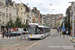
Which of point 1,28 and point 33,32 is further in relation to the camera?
point 1,28

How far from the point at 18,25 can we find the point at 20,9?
13060mm

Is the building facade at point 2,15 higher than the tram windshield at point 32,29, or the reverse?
the building facade at point 2,15

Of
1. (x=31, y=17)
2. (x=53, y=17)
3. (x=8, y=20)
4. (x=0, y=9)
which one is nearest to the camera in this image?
(x=0, y=9)

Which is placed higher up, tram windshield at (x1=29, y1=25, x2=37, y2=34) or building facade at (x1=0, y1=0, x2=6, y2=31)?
building facade at (x1=0, y1=0, x2=6, y2=31)

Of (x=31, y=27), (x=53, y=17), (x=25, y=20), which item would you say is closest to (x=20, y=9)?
(x=25, y=20)

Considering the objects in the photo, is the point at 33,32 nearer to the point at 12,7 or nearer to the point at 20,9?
the point at 12,7

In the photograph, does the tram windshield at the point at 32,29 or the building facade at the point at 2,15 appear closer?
the tram windshield at the point at 32,29

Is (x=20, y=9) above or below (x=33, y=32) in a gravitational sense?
above

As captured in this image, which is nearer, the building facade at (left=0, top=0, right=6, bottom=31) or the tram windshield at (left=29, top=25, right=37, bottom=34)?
the tram windshield at (left=29, top=25, right=37, bottom=34)

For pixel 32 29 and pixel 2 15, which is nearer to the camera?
pixel 32 29

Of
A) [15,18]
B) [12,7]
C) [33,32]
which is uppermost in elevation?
[12,7]

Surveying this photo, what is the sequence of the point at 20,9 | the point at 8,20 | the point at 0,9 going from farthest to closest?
the point at 20,9
the point at 8,20
the point at 0,9

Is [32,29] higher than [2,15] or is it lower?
lower

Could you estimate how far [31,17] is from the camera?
76000 millimetres
